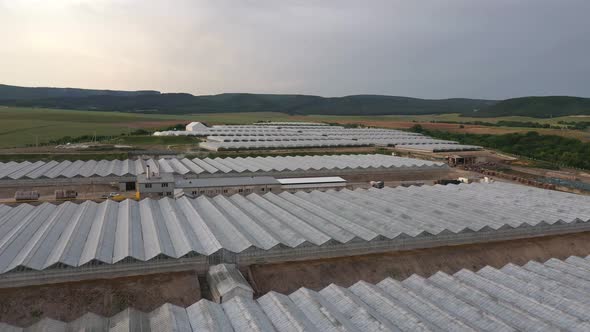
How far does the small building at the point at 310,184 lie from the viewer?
1786 inches

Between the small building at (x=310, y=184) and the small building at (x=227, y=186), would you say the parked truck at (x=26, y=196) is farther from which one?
the small building at (x=310, y=184)

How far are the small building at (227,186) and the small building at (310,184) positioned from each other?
1.54 metres

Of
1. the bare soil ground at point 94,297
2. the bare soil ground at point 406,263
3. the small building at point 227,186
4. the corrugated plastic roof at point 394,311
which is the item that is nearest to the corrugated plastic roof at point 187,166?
the small building at point 227,186

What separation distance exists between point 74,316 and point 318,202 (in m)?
22.0

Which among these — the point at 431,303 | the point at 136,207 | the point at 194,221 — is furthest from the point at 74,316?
the point at 431,303

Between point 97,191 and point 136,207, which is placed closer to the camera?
point 136,207

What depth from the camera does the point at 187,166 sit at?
54.1 meters

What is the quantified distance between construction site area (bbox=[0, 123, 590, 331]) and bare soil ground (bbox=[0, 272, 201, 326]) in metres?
0.07

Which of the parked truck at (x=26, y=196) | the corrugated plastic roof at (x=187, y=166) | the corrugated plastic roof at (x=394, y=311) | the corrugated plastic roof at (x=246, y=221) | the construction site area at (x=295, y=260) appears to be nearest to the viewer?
the corrugated plastic roof at (x=394, y=311)

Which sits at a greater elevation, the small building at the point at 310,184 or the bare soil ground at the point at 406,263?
the small building at the point at 310,184

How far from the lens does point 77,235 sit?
25.5m

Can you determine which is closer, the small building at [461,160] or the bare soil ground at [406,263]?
the bare soil ground at [406,263]

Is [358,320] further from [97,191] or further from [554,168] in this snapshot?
[554,168]

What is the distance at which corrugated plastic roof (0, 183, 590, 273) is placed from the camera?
23.5 metres
